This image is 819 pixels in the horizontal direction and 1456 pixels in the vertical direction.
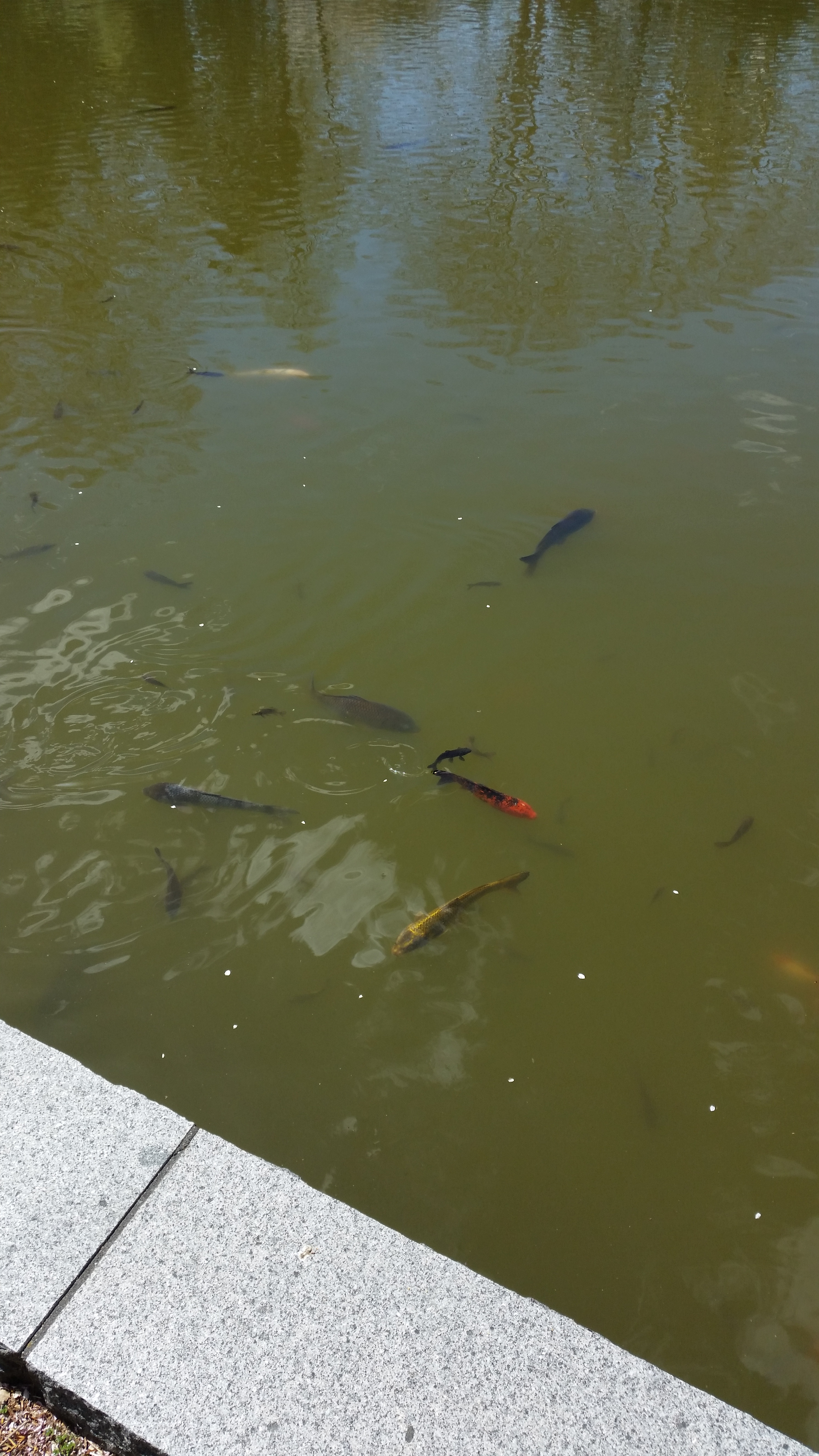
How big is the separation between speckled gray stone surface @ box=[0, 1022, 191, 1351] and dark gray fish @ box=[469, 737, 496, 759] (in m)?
2.23

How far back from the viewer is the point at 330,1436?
7.20 feet

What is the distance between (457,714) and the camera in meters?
4.75

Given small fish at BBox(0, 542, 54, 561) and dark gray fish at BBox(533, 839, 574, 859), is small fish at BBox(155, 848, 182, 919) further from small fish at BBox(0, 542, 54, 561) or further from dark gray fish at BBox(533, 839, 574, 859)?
small fish at BBox(0, 542, 54, 561)

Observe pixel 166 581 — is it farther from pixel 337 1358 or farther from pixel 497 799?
pixel 337 1358

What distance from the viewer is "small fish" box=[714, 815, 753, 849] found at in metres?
4.19

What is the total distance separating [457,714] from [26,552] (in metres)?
2.84

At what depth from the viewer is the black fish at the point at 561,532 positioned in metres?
5.67

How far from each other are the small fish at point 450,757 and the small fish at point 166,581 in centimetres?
195

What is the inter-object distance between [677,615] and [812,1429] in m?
3.73

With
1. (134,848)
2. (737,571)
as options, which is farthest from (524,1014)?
(737,571)

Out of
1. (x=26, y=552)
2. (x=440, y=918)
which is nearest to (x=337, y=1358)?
(x=440, y=918)

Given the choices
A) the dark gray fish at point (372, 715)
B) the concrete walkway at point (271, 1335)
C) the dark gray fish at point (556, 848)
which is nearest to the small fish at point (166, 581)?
the dark gray fish at point (372, 715)

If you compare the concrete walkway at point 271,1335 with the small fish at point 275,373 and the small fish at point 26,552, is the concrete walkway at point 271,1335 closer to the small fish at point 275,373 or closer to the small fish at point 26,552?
the small fish at point 26,552

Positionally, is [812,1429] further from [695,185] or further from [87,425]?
[695,185]
